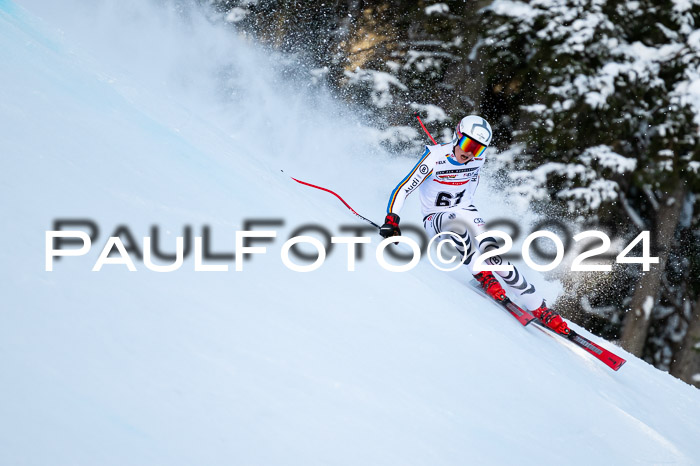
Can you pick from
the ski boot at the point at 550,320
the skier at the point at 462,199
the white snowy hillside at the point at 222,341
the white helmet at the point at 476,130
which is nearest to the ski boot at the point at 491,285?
the skier at the point at 462,199

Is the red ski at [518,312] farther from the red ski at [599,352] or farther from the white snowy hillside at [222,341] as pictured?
the red ski at [599,352]

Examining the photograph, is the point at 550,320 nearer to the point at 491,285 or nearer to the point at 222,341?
the point at 491,285

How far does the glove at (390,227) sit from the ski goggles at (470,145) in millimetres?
873

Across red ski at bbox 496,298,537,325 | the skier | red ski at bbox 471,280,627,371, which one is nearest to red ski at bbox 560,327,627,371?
red ski at bbox 471,280,627,371

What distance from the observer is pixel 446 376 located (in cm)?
244

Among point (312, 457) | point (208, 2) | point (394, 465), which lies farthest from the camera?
point (208, 2)

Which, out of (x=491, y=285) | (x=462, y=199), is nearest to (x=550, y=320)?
(x=491, y=285)

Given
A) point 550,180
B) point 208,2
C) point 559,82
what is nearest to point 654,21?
point 559,82

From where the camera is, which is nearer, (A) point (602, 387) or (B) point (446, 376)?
(B) point (446, 376)

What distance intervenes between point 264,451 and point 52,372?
63 centimetres

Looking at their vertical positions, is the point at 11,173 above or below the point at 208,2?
below

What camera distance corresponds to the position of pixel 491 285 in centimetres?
469

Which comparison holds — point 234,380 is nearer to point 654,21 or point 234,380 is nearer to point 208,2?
point 654,21

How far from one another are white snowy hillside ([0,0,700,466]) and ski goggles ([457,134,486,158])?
1168 mm
